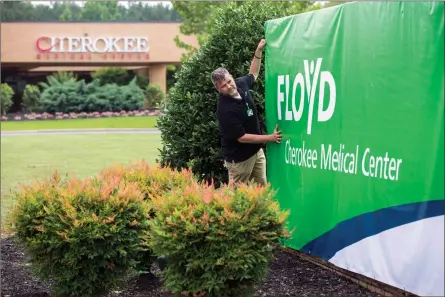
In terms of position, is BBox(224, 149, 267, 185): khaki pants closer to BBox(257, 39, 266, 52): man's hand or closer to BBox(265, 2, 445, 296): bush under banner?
BBox(265, 2, 445, 296): bush under banner

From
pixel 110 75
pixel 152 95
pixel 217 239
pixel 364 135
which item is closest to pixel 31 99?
pixel 110 75

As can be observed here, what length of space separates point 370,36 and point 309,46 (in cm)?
116

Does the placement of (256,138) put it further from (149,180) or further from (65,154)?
(65,154)

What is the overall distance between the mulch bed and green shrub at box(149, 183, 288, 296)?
3.37ft

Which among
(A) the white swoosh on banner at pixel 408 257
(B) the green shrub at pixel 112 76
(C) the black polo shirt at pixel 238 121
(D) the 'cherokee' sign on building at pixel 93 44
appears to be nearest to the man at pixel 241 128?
(C) the black polo shirt at pixel 238 121

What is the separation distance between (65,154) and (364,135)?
56.0 ft

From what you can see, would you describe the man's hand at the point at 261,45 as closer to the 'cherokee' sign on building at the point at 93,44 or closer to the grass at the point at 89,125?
the grass at the point at 89,125

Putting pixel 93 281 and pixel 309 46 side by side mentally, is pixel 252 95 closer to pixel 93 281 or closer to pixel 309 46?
pixel 309 46

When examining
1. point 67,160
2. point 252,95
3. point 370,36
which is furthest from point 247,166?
point 67,160

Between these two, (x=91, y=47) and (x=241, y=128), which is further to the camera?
(x=91, y=47)

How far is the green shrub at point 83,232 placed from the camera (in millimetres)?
5582

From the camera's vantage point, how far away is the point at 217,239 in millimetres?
5098

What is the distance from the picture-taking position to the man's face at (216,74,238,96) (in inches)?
270

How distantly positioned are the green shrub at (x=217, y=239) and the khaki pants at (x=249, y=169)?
196cm
